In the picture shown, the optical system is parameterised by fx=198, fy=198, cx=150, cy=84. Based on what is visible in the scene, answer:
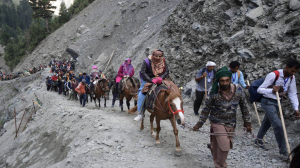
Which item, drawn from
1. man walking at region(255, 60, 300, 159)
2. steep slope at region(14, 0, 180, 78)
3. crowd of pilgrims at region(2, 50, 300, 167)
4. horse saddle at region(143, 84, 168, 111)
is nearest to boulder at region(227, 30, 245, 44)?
crowd of pilgrims at region(2, 50, 300, 167)

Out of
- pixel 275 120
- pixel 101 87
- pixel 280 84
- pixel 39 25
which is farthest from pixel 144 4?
pixel 39 25

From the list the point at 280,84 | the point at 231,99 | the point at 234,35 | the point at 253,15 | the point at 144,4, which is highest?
the point at 144,4

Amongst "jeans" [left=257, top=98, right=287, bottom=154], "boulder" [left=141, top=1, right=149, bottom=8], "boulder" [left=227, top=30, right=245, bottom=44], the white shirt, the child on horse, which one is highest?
"boulder" [left=141, top=1, right=149, bottom=8]

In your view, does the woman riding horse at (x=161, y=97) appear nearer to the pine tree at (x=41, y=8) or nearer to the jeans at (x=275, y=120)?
the jeans at (x=275, y=120)

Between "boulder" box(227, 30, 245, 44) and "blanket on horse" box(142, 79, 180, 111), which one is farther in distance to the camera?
"boulder" box(227, 30, 245, 44)

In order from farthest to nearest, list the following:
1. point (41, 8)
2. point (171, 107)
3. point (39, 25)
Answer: point (39, 25)
point (41, 8)
point (171, 107)

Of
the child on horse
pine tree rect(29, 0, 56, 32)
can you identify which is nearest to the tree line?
pine tree rect(29, 0, 56, 32)

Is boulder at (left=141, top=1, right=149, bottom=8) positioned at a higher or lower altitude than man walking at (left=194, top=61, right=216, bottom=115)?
higher

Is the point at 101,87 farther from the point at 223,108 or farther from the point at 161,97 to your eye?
the point at 223,108

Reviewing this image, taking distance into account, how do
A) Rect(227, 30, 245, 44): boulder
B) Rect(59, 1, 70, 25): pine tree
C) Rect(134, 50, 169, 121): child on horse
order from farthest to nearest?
Rect(59, 1, 70, 25): pine tree, Rect(227, 30, 245, 44): boulder, Rect(134, 50, 169, 121): child on horse

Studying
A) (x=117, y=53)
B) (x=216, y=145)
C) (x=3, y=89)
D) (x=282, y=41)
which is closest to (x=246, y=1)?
(x=282, y=41)

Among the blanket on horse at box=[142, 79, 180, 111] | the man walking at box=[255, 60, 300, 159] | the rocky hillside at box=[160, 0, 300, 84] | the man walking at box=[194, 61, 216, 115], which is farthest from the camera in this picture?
the rocky hillside at box=[160, 0, 300, 84]

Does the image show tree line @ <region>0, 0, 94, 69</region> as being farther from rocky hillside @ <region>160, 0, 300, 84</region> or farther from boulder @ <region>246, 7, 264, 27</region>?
boulder @ <region>246, 7, 264, 27</region>

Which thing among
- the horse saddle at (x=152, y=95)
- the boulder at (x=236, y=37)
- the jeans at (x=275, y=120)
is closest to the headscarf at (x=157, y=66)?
the horse saddle at (x=152, y=95)
